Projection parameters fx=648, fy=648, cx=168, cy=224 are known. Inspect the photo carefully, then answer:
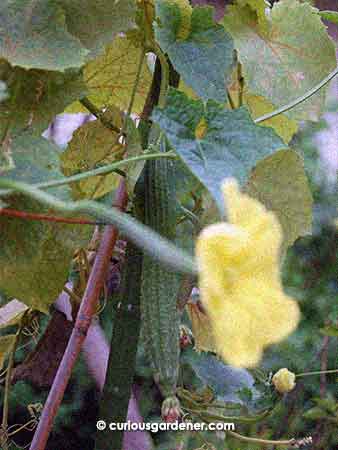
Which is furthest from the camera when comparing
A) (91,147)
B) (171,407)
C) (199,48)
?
(91,147)

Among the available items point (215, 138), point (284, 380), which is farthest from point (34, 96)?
point (284, 380)

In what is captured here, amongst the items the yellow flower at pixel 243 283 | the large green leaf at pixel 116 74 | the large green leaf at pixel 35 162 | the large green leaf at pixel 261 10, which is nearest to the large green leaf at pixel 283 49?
the large green leaf at pixel 261 10

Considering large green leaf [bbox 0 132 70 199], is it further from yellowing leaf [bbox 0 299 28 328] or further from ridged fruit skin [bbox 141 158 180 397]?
yellowing leaf [bbox 0 299 28 328]

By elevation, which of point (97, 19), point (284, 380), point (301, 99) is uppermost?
point (97, 19)

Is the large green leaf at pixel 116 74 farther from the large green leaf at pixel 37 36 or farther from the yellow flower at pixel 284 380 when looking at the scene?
the yellow flower at pixel 284 380

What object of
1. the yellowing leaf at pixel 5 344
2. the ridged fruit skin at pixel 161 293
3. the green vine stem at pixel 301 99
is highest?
the green vine stem at pixel 301 99

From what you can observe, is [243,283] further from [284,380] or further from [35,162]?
[284,380]

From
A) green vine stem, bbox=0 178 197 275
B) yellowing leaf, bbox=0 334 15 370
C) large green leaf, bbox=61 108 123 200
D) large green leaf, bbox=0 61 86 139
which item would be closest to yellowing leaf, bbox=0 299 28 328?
yellowing leaf, bbox=0 334 15 370
